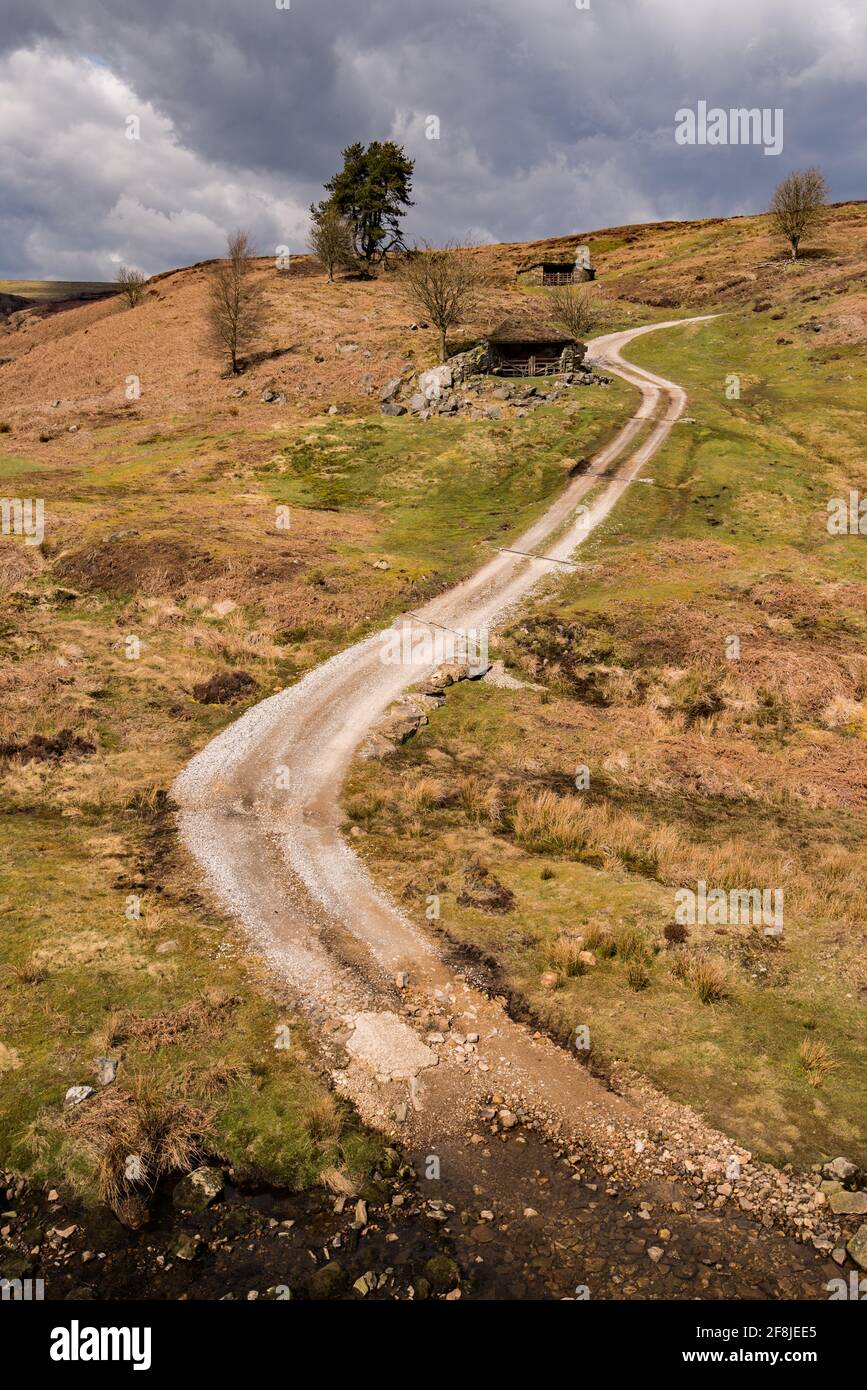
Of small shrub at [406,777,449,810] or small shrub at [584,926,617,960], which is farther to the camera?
small shrub at [406,777,449,810]

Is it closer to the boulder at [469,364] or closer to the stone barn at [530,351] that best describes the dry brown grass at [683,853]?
the boulder at [469,364]

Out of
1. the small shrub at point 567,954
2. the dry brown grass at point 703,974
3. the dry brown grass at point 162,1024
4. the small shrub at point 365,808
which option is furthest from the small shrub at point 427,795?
the dry brown grass at point 162,1024

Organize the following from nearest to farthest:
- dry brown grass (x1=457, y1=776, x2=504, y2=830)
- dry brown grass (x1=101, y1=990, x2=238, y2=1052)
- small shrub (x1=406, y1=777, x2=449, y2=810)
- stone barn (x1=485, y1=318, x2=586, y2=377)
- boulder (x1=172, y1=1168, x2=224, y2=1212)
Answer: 1. boulder (x1=172, y1=1168, x2=224, y2=1212)
2. dry brown grass (x1=101, y1=990, x2=238, y2=1052)
3. dry brown grass (x1=457, y1=776, x2=504, y2=830)
4. small shrub (x1=406, y1=777, x2=449, y2=810)
5. stone barn (x1=485, y1=318, x2=586, y2=377)

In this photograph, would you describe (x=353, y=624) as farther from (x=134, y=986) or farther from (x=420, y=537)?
(x=134, y=986)

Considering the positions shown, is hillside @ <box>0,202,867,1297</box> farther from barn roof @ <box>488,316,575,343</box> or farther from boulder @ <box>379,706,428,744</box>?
barn roof @ <box>488,316,575,343</box>

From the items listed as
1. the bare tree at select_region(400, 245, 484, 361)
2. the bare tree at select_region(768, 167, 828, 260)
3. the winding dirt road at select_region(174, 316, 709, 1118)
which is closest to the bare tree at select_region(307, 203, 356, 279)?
the bare tree at select_region(400, 245, 484, 361)
